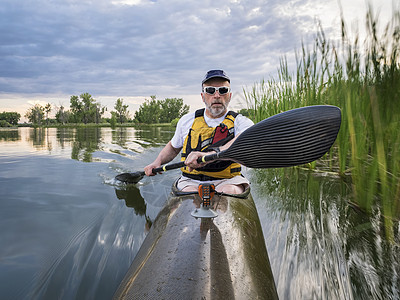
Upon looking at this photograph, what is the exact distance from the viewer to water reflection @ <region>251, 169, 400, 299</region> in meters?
2.03

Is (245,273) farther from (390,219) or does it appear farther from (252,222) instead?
(390,219)

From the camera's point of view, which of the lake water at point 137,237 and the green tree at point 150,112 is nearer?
the lake water at point 137,237

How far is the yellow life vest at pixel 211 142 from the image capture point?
2.75 meters

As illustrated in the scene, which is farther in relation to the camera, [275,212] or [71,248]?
[275,212]

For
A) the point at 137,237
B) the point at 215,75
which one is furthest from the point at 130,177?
the point at 215,75

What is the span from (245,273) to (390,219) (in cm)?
189

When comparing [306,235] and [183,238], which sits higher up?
[183,238]

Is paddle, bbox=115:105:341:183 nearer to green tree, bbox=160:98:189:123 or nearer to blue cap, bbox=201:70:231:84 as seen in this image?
blue cap, bbox=201:70:231:84

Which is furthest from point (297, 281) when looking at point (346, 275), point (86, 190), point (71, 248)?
point (86, 190)

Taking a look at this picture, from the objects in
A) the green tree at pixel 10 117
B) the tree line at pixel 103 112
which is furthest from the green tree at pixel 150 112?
the green tree at pixel 10 117

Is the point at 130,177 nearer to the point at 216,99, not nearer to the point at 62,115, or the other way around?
the point at 216,99

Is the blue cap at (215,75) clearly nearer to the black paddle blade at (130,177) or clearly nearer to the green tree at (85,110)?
the black paddle blade at (130,177)

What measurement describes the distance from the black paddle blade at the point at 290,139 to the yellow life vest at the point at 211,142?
391 millimetres

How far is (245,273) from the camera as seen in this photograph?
1.36 meters
